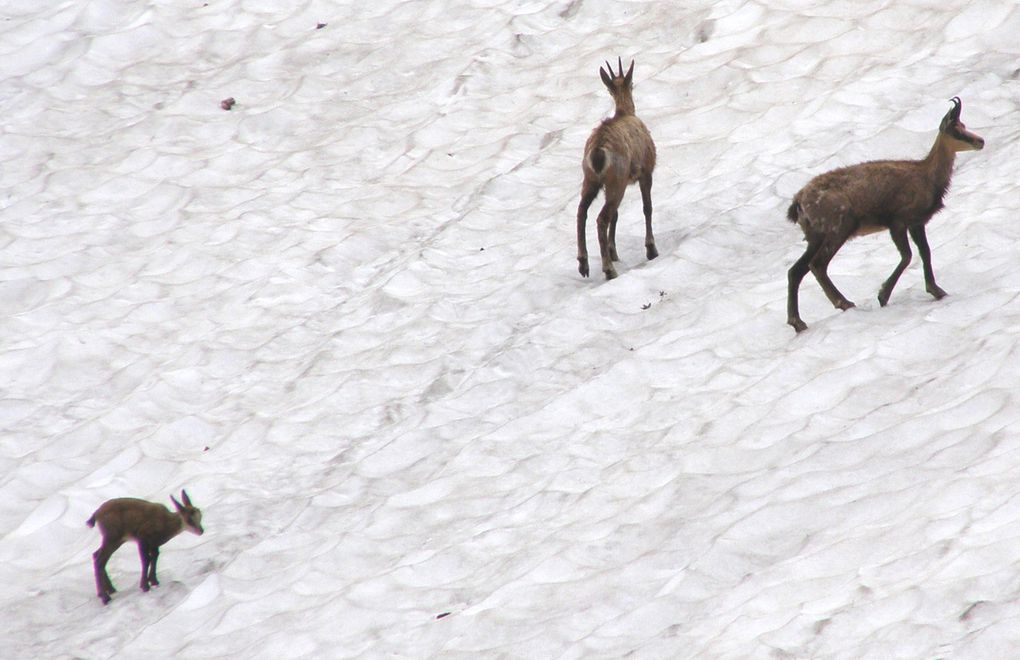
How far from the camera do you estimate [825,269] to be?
35.9 ft

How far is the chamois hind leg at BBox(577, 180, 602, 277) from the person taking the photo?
504 inches

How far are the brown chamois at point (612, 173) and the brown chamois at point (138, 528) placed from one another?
4832 millimetres

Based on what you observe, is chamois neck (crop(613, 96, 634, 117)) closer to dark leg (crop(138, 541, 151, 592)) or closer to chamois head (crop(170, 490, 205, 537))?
chamois head (crop(170, 490, 205, 537))

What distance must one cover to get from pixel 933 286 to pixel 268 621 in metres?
5.84

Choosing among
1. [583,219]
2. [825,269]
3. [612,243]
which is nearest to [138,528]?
[583,219]

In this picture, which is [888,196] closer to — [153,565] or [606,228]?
[606,228]

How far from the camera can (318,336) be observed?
13.3 m

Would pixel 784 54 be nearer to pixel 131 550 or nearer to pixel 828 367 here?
pixel 828 367

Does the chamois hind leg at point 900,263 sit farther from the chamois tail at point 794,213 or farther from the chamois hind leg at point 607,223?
the chamois hind leg at point 607,223

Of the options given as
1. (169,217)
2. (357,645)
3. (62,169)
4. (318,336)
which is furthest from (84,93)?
(357,645)

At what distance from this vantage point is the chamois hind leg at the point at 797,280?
35.3 ft

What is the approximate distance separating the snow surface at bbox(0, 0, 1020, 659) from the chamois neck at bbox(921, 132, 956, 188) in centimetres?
102

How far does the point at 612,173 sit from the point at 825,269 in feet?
8.50

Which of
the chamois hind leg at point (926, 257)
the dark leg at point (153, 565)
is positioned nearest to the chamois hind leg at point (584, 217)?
the chamois hind leg at point (926, 257)
